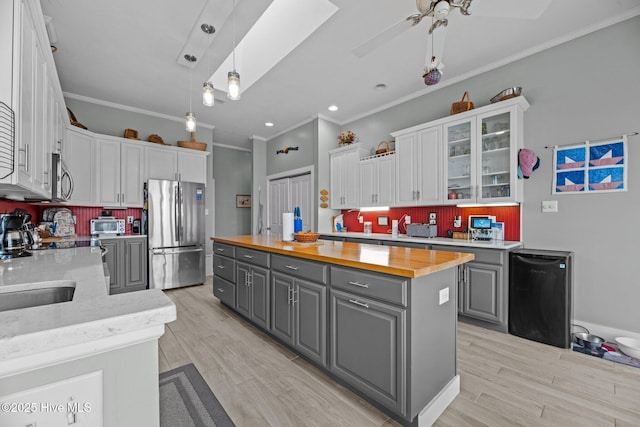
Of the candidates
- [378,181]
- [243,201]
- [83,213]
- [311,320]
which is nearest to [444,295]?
[311,320]

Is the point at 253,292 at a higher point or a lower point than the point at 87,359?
lower

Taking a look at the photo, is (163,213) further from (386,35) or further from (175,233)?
(386,35)

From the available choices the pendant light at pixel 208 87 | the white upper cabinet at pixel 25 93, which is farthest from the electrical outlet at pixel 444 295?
the white upper cabinet at pixel 25 93

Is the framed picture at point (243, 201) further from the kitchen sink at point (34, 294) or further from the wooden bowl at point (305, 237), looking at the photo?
the kitchen sink at point (34, 294)

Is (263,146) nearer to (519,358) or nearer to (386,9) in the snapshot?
(386,9)

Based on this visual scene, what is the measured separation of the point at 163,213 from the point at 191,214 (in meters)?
0.42

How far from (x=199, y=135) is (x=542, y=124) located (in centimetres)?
532

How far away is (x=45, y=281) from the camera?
116cm

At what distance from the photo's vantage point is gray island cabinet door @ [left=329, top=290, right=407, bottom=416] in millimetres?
1553

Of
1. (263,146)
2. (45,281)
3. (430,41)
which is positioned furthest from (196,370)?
(263,146)

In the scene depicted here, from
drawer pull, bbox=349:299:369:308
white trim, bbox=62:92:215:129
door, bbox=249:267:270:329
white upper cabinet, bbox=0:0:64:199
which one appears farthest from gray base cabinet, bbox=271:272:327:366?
white trim, bbox=62:92:215:129

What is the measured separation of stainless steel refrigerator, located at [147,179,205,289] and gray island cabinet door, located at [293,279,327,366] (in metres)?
3.12

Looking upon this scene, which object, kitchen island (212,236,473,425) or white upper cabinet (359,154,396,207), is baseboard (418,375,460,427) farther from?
white upper cabinet (359,154,396,207)

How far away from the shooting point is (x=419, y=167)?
3.80m
